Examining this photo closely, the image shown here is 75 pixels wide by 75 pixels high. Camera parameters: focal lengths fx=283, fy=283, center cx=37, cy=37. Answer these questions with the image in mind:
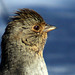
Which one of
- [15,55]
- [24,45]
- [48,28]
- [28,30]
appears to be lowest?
[15,55]

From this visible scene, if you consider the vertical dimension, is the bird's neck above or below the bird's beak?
below

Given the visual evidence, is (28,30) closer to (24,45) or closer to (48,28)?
(24,45)

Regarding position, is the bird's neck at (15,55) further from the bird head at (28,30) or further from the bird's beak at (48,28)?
the bird's beak at (48,28)

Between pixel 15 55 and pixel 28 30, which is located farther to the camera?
pixel 28 30

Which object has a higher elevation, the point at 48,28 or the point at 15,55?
the point at 48,28

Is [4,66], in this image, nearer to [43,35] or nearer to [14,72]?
[14,72]

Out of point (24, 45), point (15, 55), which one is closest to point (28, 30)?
point (24, 45)

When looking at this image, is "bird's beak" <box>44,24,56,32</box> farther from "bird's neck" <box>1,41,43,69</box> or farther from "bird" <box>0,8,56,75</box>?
"bird's neck" <box>1,41,43,69</box>

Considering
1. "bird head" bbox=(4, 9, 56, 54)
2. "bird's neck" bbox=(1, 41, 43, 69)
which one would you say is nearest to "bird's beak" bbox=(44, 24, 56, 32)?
"bird head" bbox=(4, 9, 56, 54)
